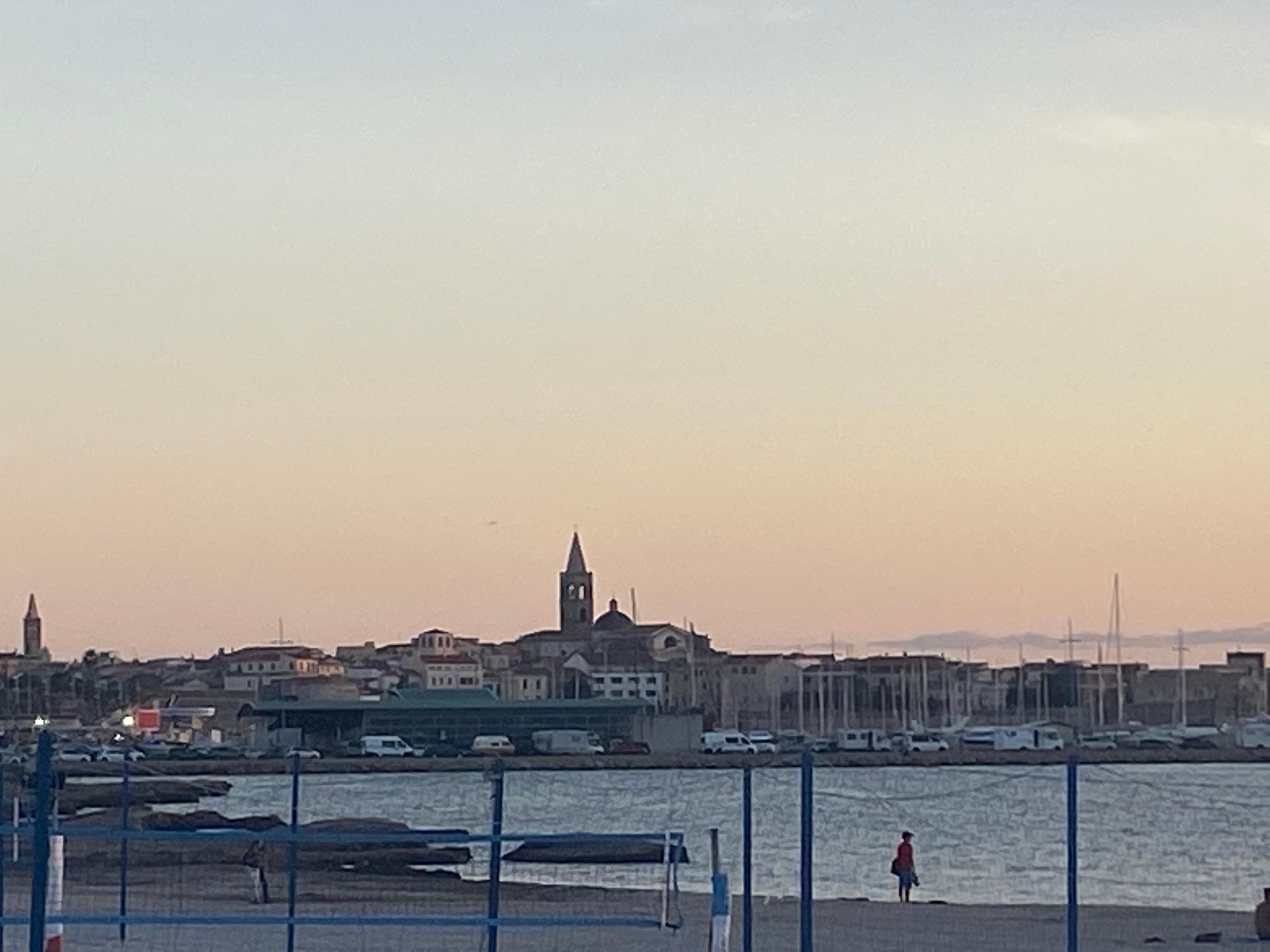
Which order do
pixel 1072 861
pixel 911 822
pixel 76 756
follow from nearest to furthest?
1. pixel 1072 861
2. pixel 911 822
3. pixel 76 756

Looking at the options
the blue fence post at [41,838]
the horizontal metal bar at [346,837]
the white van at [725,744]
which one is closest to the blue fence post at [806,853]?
the horizontal metal bar at [346,837]

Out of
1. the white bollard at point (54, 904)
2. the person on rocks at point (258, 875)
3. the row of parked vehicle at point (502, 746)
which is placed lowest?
the person on rocks at point (258, 875)

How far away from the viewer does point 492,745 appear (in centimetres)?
15300

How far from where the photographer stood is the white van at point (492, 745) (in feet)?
494

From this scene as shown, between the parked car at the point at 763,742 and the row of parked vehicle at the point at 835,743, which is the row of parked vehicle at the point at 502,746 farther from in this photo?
the parked car at the point at 763,742

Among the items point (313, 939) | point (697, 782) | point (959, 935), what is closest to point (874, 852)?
point (959, 935)

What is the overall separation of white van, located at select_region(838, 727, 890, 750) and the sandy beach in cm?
12398

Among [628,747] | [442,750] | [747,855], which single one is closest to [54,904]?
[747,855]

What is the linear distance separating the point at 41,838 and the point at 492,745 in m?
141

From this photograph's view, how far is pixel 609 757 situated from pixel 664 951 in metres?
121

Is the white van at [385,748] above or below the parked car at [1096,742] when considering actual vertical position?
below

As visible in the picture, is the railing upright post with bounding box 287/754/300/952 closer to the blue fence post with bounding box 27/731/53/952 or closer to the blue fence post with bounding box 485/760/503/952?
the blue fence post with bounding box 485/760/503/952

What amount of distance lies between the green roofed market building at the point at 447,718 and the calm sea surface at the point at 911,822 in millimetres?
22893

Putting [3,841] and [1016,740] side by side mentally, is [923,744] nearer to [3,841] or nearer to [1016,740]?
[1016,740]
